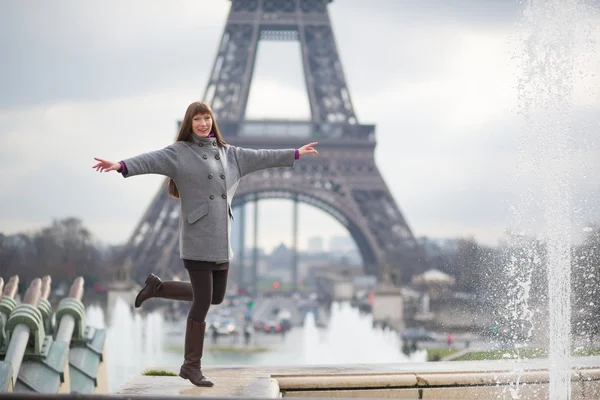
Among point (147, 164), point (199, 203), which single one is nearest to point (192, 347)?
point (199, 203)

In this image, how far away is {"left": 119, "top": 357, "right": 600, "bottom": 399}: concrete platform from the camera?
591 cm

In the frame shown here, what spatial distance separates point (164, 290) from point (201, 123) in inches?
38.2

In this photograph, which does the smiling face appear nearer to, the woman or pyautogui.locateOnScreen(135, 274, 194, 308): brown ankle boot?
the woman

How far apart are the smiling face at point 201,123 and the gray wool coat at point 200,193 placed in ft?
0.17

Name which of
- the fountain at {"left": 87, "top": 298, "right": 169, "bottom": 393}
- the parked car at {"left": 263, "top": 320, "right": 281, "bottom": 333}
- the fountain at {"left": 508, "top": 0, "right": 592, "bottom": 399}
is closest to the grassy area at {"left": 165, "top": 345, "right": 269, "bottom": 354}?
the fountain at {"left": 87, "top": 298, "right": 169, "bottom": 393}

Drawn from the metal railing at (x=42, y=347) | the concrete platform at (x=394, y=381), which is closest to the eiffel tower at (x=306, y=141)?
the metal railing at (x=42, y=347)

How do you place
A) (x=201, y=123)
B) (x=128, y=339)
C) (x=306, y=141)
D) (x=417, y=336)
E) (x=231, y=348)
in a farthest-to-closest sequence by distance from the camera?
(x=306, y=141)
(x=128, y=339)
(x=231, y=348)
(x=417, y=336)
(x=201, y=123)

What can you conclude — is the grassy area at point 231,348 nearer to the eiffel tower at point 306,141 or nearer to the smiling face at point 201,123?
the eiffel tower at point 306,141

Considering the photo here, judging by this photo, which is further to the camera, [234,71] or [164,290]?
[234,71]

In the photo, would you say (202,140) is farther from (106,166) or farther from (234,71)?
(234,71)

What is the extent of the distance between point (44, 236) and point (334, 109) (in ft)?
46.0

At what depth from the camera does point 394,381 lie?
6.23 metres

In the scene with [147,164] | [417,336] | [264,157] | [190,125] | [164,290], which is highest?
[190,125]

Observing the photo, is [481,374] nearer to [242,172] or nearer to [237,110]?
[242,172]
